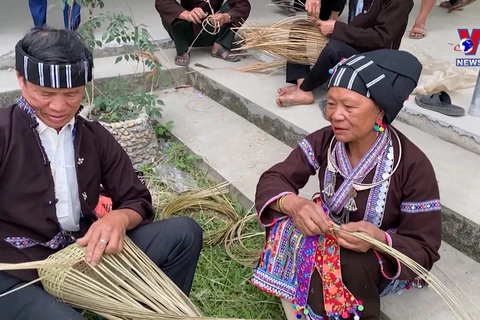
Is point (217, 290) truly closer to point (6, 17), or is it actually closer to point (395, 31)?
point (395, 31)

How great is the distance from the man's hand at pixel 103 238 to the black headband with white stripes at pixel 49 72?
1.40 feet

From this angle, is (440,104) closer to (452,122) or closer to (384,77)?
(452,122)

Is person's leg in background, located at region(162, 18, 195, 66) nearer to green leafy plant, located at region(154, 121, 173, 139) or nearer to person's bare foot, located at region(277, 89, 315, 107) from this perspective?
green leafy plant, located at region(154, 121, 173, 139)

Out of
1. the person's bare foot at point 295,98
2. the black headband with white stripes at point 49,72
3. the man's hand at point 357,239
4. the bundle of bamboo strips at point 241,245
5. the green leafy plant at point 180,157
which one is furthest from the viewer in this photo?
the person's bare foot at point 295,98

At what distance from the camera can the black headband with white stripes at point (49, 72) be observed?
1.54m

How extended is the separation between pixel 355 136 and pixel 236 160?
1.38 meters

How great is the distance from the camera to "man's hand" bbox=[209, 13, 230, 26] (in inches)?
155

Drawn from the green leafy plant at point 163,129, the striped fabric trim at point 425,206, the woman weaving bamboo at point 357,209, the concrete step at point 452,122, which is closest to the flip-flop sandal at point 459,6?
the concrete step at point 452,122

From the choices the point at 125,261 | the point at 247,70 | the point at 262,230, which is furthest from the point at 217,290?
the point at 247,70

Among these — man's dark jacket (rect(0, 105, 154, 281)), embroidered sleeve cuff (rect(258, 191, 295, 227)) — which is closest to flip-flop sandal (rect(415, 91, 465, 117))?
embroidered sleeve cuff (rect(258, 191, 295, 227))

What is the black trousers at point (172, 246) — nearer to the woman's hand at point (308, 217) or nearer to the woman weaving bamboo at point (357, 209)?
the woman weaving bamboo at point (357, 209)

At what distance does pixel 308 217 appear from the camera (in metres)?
1.70

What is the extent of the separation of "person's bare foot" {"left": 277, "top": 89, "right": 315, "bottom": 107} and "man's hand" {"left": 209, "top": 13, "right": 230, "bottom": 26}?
0.95m

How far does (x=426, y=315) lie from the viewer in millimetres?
1945
